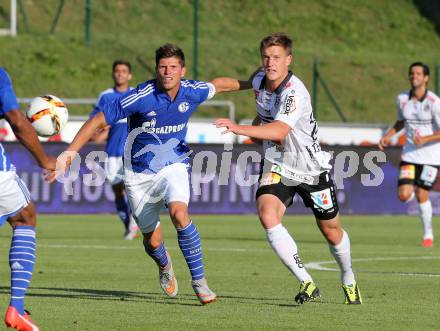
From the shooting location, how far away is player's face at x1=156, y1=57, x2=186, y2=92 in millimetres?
11039

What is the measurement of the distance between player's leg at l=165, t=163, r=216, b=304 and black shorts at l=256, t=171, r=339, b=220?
25.8 inches

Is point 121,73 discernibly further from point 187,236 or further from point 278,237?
point 278,237

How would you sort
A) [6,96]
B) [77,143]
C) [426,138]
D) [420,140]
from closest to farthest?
[6,96]
[77,143]
[420,140]
[426,138]

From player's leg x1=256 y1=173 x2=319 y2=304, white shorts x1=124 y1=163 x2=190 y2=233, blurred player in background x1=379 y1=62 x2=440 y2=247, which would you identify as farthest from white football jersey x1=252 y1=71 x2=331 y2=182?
blurred player in background x1=379 y1=62 x2=440 y2=247

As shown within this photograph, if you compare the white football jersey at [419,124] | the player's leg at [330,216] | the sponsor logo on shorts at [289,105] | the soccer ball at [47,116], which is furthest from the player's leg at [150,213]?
the white football jersey at [419,124]

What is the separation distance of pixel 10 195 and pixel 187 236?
8.32 ft

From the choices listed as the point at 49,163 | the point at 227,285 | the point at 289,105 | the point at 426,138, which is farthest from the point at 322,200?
the point at 426,138

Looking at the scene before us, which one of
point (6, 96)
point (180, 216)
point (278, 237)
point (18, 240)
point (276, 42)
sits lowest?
point (278, 237)

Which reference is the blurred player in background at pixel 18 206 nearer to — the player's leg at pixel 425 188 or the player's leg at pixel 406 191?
the player's leg at pixel 406 191

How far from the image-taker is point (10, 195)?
8.72m

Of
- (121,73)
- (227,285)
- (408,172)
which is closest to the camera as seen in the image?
(227,285)

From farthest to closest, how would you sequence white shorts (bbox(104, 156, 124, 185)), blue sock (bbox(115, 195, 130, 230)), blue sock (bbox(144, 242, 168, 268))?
1. white shorts (bbox(104, 156, 124, 185))
2. blue sock (bbox(115, 195, 130, 230))
3. blue sock (bbox(144, 242, 168, 268))

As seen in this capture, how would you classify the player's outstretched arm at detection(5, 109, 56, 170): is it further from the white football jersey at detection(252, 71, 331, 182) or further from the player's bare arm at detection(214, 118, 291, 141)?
the white football jersey at detection(252, 71, 331, 182)

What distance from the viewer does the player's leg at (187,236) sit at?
10.7 metres
